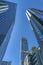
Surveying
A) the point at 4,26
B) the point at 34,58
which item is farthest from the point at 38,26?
the point at 4,26

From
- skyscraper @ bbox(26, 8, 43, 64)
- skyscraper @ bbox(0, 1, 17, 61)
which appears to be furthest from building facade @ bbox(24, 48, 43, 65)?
skyscraper @ bbox(0, 1, 17, 61)

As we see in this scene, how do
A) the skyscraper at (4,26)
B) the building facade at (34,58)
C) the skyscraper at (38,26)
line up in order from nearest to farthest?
the skyscraper at (38,26), the building facade at (34,58), the skyscraper at (4,26)

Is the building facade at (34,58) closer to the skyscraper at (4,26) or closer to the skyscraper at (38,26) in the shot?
the skyscraper at (38,26)

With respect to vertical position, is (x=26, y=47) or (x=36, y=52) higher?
(x=36, y=52)

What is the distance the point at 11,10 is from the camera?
11825 centimetres

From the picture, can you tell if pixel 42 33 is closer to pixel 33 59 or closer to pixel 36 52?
pixel 36 52

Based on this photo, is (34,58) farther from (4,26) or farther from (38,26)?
(4,26)

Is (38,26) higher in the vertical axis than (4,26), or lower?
higher

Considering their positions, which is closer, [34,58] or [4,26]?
[34,58]

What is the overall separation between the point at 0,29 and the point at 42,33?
23.6 m

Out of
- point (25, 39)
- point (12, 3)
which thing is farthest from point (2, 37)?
point (25, 39)

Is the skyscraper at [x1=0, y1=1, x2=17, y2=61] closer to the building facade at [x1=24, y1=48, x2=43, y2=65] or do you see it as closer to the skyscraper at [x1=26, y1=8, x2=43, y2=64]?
the skyscraper at [x1=26, y1=8, x2=43, y2=64]

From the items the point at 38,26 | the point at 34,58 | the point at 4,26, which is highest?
the point at 38,26

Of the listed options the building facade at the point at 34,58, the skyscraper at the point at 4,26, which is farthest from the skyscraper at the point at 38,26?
the skyscraper at the point at 4,26
